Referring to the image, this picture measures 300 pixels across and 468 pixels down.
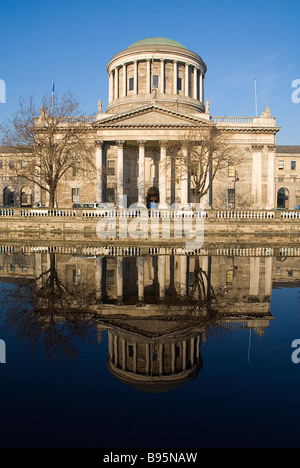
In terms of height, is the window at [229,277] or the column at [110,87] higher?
the column at [110,87]

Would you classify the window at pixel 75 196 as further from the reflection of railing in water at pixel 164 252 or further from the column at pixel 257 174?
the reflection of railing in water at pixel 164 252

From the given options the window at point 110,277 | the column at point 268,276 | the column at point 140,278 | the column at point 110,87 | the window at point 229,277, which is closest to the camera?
the column at point 140,278

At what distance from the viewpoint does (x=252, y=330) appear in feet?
28.8

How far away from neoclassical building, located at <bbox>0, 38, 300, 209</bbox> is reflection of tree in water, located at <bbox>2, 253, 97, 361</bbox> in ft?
102

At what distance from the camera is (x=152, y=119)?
4616cm

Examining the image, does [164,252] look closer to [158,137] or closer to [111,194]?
[158,137]

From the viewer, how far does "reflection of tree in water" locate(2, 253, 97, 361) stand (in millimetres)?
7871

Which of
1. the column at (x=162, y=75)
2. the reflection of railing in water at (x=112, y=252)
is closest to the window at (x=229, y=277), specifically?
the reflection of railing in water at (x=112, y=252)

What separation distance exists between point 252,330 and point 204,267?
9.22m

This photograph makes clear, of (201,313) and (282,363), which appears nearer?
(282,363)

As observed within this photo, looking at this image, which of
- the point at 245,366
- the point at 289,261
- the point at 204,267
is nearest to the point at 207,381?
the point at 245,366

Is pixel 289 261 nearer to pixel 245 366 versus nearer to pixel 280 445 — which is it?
pixel 245 366

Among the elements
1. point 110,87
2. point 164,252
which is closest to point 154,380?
point 164,252

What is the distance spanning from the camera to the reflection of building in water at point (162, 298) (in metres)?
6.92
